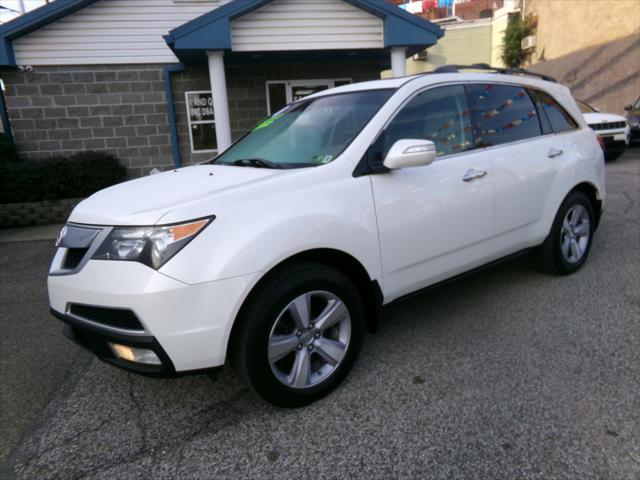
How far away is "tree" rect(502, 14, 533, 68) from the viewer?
28141mm

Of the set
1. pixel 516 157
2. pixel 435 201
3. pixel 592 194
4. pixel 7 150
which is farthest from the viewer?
pixel 7 150

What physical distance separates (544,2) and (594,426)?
29888 mm

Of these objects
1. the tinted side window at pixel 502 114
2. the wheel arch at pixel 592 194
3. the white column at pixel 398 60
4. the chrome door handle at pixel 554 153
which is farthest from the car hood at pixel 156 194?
the white column at pixel 398 60

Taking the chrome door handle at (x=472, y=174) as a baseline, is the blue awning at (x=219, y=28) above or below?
above

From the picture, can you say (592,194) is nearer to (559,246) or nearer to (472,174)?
(559,246)

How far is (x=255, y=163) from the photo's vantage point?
3.16 metres

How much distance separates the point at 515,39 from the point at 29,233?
28836 mm

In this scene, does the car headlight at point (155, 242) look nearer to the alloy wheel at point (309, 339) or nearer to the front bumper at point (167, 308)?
the front bumper at point (167, 308)

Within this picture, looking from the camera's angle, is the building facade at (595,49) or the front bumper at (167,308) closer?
the front bumper at (167,308)

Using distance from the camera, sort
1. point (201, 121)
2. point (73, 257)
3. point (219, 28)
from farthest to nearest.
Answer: point (201, 121) < point (219, 28) < point (73, 257)

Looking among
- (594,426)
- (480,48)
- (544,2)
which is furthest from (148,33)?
(480,48)

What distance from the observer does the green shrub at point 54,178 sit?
8477 millimetres

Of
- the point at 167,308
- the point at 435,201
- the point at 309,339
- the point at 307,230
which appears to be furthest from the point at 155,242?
the point at 435,201

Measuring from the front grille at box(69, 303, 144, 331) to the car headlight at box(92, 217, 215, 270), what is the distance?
247 millimetres
